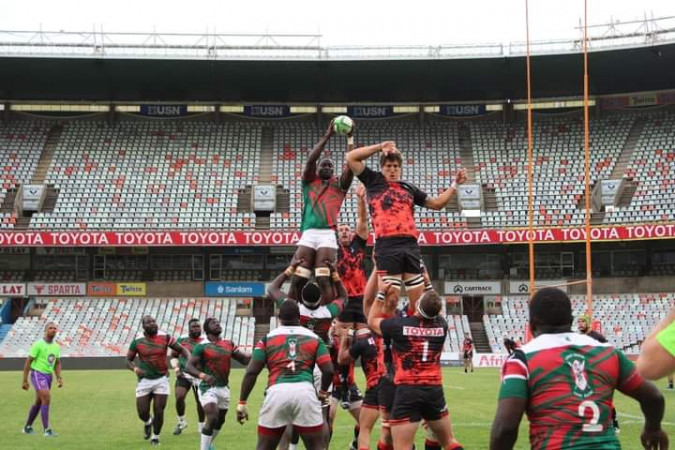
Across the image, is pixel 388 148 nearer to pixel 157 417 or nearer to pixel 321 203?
pixel 321 203

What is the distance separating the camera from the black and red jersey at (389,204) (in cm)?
1112

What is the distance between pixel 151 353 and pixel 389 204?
7870 millimetres

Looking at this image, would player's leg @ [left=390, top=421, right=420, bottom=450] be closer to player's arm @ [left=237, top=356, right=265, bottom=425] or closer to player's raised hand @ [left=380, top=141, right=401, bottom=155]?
player's arm @ [left=237, top=356, right=265, bottom=425]

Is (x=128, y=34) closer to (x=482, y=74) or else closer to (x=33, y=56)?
(x=33, y=56)

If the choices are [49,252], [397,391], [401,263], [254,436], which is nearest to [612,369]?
[397,391]

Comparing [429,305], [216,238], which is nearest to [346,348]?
[429,305]

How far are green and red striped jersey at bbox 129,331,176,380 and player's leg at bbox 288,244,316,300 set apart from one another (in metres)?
5.82

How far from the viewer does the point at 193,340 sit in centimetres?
1755

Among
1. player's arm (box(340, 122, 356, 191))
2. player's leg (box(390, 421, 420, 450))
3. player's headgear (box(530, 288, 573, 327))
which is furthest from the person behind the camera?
player's arm (box(340, 122, 356, 191))

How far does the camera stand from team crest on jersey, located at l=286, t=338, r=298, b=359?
955 centimetres

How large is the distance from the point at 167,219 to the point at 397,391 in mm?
41366

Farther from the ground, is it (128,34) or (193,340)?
(128,34)

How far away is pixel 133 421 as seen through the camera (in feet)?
66.2

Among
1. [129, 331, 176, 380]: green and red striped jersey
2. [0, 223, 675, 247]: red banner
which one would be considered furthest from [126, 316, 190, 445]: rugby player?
[0, 223, 675, 247]: red banner
